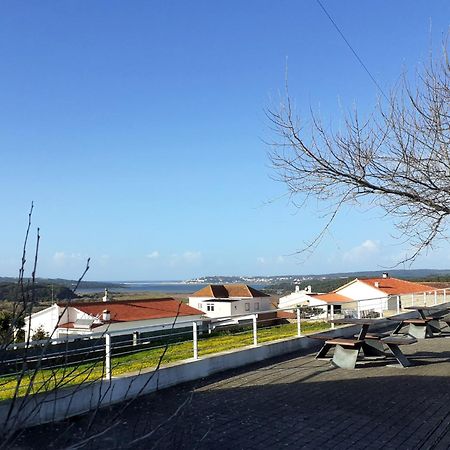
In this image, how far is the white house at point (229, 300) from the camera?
76.8 m

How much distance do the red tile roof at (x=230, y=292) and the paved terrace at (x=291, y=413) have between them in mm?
74667

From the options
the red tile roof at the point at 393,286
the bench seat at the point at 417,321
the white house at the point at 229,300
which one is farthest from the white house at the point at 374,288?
the bench seat at the point at 417,321

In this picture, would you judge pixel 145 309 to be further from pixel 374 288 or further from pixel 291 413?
pixel 291 413

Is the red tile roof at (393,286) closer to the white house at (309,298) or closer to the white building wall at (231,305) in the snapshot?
the white house at (309,298)

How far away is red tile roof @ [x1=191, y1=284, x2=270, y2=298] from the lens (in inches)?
3323

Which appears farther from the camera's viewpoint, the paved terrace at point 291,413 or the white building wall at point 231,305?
the white building wall at point 231,305

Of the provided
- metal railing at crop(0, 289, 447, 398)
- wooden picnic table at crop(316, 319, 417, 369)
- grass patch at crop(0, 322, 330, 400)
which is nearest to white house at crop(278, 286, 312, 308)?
metal railing at crop(0, 289, 447, 398)

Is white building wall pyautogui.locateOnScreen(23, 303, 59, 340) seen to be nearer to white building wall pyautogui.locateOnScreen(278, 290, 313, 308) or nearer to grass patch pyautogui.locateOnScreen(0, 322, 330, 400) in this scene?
grass patch pyautogui.locateOnScreen(0, 322, 330, 400)

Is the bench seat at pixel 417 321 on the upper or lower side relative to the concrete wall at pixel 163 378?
upper

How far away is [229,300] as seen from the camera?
79.2 meters

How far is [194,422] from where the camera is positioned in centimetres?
560

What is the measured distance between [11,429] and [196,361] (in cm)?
651

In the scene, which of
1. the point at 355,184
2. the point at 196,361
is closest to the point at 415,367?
the point at 196,361

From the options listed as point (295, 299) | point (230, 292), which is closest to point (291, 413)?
point (295, 299)
